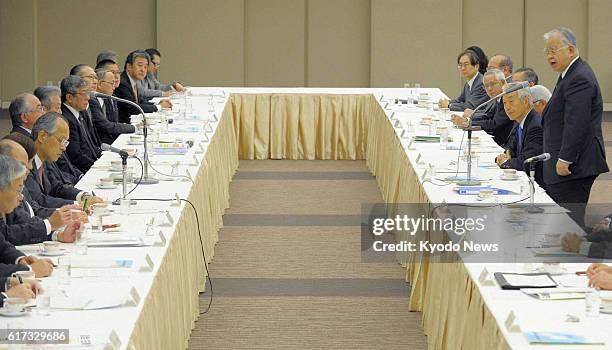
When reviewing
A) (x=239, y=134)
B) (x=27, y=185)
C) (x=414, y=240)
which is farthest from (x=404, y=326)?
(x=239, y=134)

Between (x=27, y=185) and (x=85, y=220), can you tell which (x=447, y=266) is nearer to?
(x=85, y=220)

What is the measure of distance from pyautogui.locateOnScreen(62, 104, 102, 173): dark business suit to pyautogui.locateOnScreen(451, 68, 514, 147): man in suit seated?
3048 mm

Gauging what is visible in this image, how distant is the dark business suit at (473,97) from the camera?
1054cm

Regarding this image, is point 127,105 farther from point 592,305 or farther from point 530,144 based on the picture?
point 592,305

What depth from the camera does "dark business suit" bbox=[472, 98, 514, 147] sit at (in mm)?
9484

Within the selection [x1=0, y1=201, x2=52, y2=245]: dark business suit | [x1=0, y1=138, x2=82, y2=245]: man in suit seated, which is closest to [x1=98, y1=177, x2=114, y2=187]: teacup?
[x1=0, y1=138, x2=82, y2=245]: man in suit seated

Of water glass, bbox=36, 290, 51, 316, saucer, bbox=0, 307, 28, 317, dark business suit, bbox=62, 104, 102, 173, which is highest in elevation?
dark business suit, bbox=62, 104, 102, 173

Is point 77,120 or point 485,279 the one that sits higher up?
point 77,120

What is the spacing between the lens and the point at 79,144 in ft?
27.9

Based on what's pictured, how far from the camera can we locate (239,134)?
12.4 meters

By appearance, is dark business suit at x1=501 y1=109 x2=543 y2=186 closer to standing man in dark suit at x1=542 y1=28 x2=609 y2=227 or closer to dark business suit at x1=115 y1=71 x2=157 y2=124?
standing man in dark suit at x1=542 y1=28 x2=609 y2=227

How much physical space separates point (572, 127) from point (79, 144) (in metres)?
3.64

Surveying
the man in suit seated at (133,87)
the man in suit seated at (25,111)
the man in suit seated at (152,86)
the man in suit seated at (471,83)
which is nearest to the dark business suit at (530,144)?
the man in suit seated at (471,83)

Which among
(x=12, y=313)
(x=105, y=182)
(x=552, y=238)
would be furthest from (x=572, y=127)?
(x=12, y=313)
